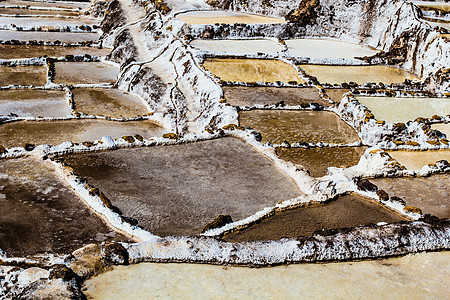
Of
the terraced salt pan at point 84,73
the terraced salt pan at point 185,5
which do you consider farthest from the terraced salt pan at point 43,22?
the terraced salt pan at point 84,73

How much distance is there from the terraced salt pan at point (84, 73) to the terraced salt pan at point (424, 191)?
54.2 feet

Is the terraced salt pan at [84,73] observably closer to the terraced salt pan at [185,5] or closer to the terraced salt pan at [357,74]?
the terraced salt pan at [185,5]

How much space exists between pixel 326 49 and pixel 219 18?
6.68 m

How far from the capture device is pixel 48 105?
19.5m

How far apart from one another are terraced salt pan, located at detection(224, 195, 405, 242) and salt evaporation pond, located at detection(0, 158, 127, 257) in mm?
2598

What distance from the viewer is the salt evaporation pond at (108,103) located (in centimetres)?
1984

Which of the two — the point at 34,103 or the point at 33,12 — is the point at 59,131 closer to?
the point at 34,103

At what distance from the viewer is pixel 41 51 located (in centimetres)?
2681

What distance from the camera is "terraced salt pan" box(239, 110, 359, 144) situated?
50.1 ft

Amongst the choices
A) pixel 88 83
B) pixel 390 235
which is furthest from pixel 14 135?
pixel 390 235

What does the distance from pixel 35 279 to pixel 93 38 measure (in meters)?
26.4

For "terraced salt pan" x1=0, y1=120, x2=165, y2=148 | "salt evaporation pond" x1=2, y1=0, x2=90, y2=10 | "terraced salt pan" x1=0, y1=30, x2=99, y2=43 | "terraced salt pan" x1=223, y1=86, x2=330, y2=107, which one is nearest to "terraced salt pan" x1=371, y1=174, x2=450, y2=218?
"terraced salt pan" x1=223, y1=86, x2=330, y2=107

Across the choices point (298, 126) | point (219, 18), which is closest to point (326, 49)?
point (219, 18)

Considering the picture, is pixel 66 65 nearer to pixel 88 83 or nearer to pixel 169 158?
pixel 88 83
